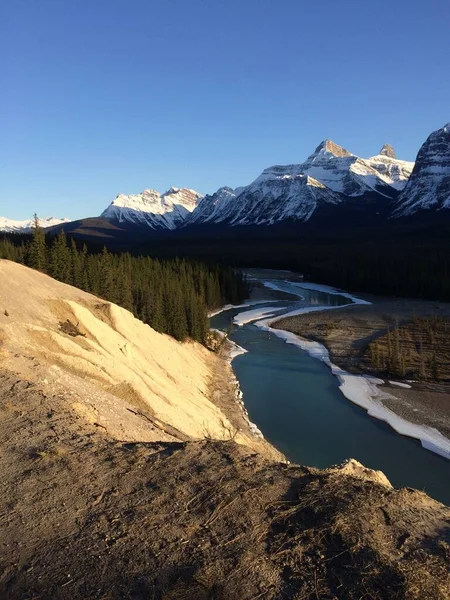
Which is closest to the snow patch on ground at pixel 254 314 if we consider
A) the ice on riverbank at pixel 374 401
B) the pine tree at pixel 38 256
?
the ice on riverbank at pixel 374 401

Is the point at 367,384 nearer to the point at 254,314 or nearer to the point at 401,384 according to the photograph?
the point at 401,384

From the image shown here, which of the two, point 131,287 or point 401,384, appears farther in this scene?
point 131,287

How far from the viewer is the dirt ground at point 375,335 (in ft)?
120

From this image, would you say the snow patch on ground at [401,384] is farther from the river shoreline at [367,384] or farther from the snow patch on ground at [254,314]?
the snow patch on ground at [254,314]

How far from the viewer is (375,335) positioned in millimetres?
65312

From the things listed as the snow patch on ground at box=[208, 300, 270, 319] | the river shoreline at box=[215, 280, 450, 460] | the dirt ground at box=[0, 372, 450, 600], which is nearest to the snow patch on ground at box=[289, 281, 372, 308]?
the river shoreline at box=[215, 280, 450, 460]

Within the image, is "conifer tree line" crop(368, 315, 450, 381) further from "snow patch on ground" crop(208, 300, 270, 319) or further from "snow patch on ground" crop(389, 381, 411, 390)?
"snow patch on ground" crop(208, 300, 270, 319)

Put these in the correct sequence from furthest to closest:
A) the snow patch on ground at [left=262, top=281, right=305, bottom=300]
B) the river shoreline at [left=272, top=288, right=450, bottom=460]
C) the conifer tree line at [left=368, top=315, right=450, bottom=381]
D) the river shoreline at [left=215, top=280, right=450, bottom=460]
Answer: the snow patch on ground at [left=262, top=281, right=305, bottom=300] → the conifer tree line at [left=368, top=315, right=450, bottom=381] → the river shoreline at [left=215, top=280, right=450, bottom=460] → the river shoreline at [left=272, top=288, right=450, bottom=460]

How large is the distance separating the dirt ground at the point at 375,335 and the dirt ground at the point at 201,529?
1023 inches

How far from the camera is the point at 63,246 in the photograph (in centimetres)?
6756

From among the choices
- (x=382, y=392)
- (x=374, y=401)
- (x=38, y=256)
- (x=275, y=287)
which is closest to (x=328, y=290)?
(x=275, y=287)

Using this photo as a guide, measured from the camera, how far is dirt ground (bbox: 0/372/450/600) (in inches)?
303

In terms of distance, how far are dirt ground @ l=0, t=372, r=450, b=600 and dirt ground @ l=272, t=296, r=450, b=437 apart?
2598 centimetres

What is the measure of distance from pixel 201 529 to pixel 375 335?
60.7 metres
